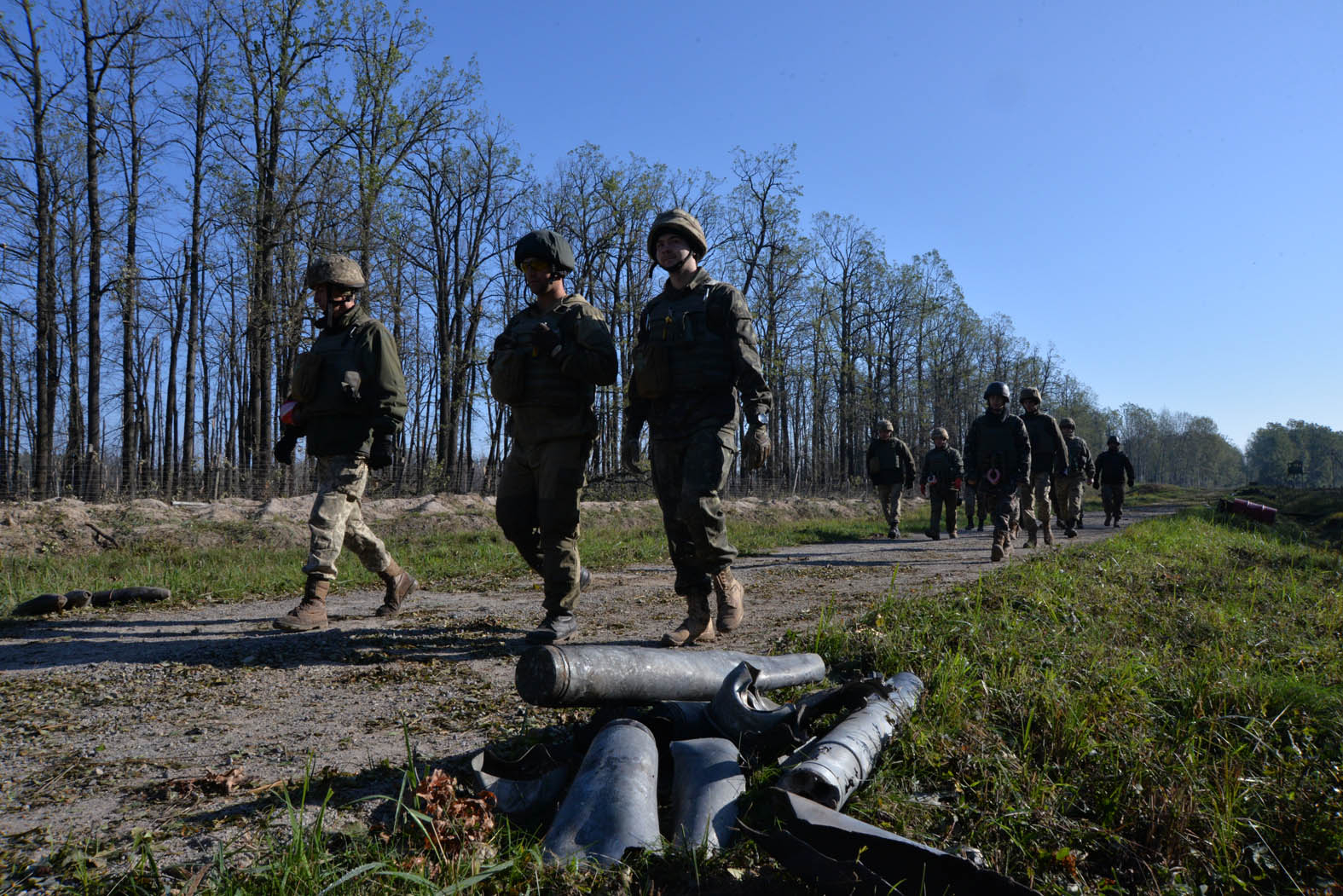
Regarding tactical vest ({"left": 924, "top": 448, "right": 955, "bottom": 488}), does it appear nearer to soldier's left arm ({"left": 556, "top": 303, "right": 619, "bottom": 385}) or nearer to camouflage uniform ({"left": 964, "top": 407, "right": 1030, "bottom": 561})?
camouflage uniform ({"left": 964, "top": 407, "right": 1030, "bottom": 561})

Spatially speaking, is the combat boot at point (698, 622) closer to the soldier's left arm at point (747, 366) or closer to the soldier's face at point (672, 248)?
the soldier's left arm at point (747, 366)

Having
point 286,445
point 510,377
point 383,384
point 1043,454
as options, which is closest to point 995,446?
point 1043,454

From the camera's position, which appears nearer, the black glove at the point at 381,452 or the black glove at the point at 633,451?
the black glove at the point at 633,451

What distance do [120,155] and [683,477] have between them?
24598mm

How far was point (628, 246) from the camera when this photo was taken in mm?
32062

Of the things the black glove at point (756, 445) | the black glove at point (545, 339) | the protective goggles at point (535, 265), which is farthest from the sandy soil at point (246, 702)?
the protective goggles at point (535, 265)

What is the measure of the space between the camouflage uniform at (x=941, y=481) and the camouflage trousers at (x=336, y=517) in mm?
10984

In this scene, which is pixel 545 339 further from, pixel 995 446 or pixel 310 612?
pixel 995 446

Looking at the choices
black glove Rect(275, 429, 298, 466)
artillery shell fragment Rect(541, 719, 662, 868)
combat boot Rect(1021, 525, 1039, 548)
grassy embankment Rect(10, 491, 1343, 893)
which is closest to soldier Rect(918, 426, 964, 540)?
combat boot Rect(1021, 525, 1039, 548)

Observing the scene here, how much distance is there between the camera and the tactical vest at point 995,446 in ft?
31.7

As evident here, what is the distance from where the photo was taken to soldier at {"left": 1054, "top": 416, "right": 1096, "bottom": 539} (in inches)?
585

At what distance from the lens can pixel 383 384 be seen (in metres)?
5.11

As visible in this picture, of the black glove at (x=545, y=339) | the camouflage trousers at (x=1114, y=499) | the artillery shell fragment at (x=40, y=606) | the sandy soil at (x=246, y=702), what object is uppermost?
the black glove at (x=545, y=339)

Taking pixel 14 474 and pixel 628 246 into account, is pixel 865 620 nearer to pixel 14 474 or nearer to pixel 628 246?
pixel 14 474
